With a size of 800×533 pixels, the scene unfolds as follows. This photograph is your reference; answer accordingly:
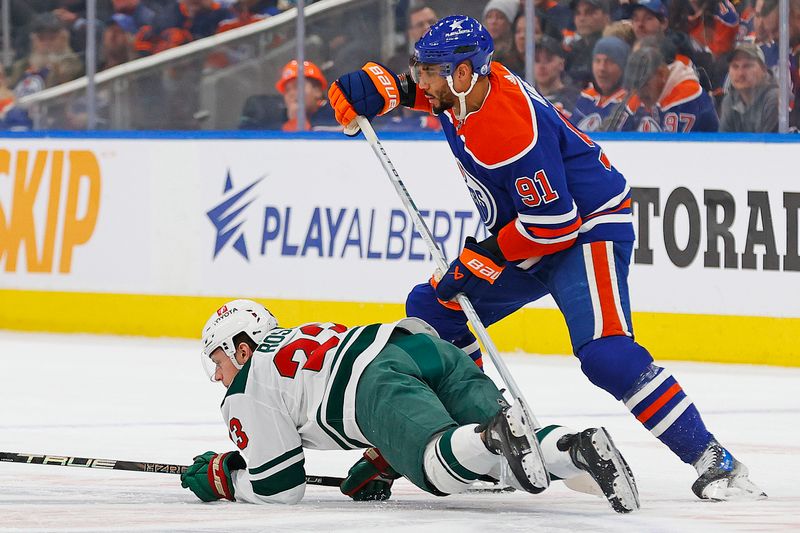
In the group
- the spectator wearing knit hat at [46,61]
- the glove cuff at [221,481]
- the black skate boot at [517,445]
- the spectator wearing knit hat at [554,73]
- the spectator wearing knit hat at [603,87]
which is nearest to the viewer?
the black skate boot at [517,445]

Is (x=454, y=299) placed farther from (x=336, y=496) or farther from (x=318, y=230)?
(x=318, y=230)

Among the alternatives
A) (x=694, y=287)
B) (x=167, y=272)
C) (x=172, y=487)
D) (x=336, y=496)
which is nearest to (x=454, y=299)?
(x=336, y=496)

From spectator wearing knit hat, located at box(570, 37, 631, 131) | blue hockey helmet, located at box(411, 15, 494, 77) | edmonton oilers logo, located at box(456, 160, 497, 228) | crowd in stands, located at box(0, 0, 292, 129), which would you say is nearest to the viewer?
blue hockey helmet, located at box(411, 15, 494, 77)

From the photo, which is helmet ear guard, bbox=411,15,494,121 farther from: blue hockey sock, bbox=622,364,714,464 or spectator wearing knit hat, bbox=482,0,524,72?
spectator wearing knit hat, bbox=482,0,524,72

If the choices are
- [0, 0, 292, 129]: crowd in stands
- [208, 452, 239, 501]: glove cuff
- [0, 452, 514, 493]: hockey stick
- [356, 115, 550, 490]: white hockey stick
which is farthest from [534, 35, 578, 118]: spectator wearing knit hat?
[208, 452, 239, 501]: glove cuff

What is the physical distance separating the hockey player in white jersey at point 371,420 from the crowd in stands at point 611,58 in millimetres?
3519

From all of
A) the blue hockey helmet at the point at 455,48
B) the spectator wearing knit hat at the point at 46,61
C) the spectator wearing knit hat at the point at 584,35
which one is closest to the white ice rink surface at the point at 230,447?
the blue hockey helmet at the point at 455,48

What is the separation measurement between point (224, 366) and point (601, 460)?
38.1 inches

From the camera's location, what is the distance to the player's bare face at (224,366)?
3988 millimetres

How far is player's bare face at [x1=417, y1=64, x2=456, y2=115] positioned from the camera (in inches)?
166

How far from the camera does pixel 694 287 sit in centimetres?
719

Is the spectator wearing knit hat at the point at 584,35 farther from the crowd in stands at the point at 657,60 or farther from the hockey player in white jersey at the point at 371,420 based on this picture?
the hockey player in white jersey at the point at 371,420

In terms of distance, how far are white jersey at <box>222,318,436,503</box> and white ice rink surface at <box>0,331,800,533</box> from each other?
0.09 metres

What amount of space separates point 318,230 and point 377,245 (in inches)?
13.5
